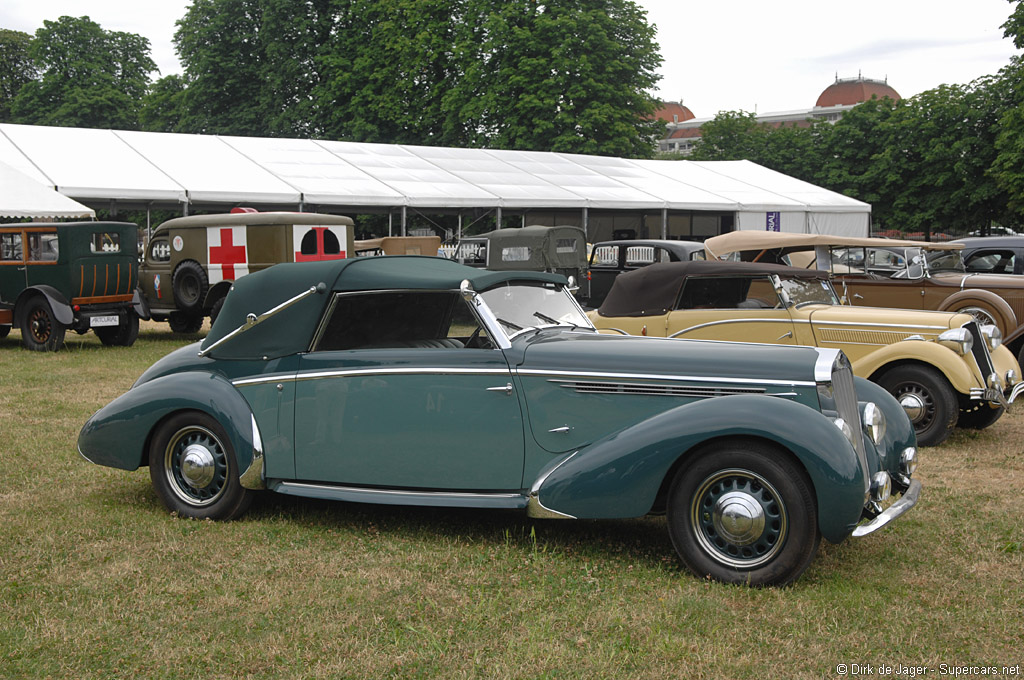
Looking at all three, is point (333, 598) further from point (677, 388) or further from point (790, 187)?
point (790, 187)

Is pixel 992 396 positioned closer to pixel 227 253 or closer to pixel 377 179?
pixel 227 253

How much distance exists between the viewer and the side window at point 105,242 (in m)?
15.3

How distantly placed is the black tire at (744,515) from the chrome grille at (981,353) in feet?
15.5

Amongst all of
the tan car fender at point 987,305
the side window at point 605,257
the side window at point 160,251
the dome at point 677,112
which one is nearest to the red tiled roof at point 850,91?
the dome at point 677,112

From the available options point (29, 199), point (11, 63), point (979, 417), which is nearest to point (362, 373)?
point (979, 417)

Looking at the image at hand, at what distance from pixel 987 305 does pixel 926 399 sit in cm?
407

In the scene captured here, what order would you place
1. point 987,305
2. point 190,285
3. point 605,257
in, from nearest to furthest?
point 987,305 < point 190,285 < point 605,257

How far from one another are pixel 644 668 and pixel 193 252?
1513 centimetres

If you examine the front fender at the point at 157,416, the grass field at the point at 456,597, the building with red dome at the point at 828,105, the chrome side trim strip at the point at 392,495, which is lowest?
the grass field at the point at 456,597

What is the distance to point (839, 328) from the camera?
8672mm

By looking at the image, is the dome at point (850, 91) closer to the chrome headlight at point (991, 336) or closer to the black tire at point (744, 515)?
the chrome headlight at point (991, 336)

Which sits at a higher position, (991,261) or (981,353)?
(991,261)

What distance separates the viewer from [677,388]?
468 centimetres

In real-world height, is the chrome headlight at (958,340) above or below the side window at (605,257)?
below
